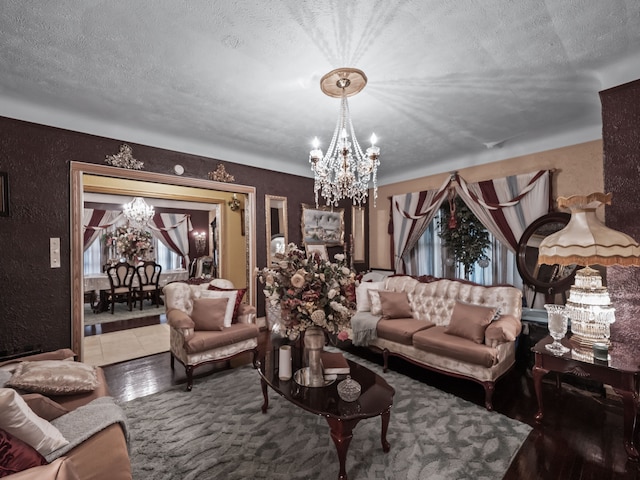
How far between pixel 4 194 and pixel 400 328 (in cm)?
422

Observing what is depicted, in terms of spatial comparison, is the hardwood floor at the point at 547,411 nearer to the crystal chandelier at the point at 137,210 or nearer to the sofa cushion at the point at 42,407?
the sofa cushion at the point at 42,407

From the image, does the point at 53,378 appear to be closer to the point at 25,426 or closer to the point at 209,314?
the point at 25,426

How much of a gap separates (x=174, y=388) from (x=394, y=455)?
218 cm

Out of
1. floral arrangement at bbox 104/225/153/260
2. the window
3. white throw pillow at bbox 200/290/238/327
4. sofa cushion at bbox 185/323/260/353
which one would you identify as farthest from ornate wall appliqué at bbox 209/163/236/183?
floral arrangement at bbox 104/225/153/260

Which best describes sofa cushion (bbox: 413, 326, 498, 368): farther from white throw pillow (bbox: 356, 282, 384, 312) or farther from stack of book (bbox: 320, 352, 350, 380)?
stack of book (bbox: 320, 352, 350, 380)

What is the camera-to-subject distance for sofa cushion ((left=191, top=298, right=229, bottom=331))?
3217mm

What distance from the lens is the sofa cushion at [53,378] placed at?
173 centimetres

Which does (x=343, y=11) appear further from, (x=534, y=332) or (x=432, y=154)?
(x=534, y=332)

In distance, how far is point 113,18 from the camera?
178 centimetres

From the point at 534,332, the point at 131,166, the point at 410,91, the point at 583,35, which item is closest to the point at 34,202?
the point at 131,166

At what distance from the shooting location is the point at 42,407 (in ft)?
4.99

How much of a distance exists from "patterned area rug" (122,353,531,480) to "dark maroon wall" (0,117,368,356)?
138 cm

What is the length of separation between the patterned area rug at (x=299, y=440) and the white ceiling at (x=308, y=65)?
2.80 meters

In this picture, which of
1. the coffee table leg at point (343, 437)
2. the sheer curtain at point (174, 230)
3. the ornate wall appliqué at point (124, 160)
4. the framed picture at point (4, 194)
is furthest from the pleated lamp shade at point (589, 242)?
the sheer curtain at point (174, 230)
